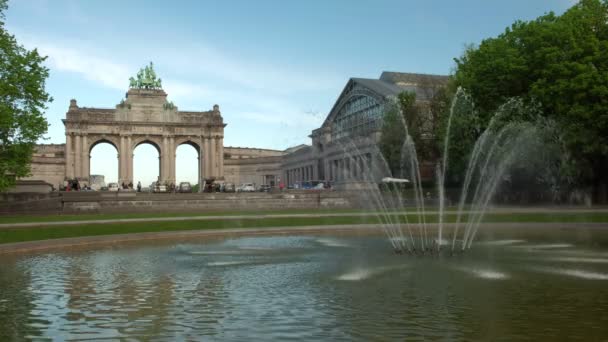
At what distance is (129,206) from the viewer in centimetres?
4859

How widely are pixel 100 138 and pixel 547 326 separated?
10289cm

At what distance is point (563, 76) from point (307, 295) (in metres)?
38.9

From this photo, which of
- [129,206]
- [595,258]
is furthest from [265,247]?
[129,206]

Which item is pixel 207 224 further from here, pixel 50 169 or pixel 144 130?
pixel 50 169

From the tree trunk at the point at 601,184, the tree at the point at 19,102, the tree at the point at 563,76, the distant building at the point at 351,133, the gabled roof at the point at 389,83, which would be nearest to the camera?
the tree at the point at 19,102

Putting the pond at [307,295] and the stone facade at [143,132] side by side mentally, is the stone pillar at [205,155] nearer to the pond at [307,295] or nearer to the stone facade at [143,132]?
the stone facade at [143,132]

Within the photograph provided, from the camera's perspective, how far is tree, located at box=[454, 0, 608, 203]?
41.8 metres

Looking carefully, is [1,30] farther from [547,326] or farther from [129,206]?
[547,326]

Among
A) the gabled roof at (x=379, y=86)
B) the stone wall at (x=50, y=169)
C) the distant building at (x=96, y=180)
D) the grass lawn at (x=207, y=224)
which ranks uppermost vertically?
the gabled roof at (x=379, y=86)

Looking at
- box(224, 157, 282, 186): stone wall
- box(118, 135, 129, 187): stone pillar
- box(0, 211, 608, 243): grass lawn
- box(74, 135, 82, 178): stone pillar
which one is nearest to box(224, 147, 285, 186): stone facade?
box(224, 157, 282, 186): stone wall

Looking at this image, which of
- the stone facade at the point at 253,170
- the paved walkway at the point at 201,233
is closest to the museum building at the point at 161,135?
the stone facade at the point at 253,170

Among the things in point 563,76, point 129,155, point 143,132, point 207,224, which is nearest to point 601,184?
point 563,76

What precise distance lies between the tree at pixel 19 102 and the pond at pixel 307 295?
18186mm

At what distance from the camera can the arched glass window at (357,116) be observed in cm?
10836
